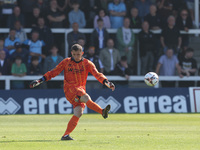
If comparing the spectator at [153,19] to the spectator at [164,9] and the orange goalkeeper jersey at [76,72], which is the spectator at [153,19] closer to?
the spectator at [164,9]

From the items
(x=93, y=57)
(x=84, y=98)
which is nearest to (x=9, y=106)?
(x=93, y=57)

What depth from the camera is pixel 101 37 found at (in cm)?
1952

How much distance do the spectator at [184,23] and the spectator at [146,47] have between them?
58.0 inches

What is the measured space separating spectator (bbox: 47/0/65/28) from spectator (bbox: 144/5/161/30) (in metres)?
3.33

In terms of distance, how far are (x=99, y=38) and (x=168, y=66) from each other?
9.50 ft

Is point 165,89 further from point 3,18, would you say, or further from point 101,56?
point 3,18

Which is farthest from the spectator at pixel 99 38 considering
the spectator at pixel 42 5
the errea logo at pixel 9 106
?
the errea logo at pixel 9 106

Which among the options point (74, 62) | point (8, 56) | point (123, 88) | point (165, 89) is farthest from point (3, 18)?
point (74, 62)

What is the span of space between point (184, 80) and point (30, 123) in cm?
778

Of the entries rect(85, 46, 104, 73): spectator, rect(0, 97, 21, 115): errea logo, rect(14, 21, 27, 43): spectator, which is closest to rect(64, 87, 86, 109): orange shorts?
rect(85, 46, 104, 73): spectator

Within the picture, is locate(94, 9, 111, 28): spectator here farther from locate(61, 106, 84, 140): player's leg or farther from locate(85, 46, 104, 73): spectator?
locate(61, 106, 84, 140): player's leg

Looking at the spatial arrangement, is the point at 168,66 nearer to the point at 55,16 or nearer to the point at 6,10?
the point at 55,16

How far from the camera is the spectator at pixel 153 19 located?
65.7 feet

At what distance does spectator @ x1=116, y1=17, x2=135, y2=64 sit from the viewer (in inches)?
774
